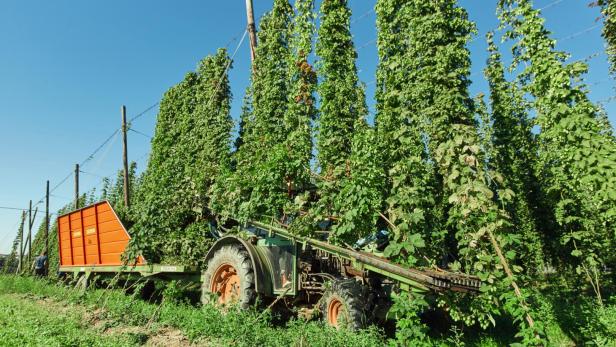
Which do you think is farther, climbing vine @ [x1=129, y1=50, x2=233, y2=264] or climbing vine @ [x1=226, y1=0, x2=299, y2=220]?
climbing vine @ [x1=129, y1=50, x2=233, y2=264]

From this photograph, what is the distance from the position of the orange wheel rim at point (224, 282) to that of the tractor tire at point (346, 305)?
180 centimetres

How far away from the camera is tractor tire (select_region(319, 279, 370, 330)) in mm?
4707

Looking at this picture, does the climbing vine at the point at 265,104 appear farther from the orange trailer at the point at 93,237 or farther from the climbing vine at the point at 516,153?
the climbing vine at the point at 516,153

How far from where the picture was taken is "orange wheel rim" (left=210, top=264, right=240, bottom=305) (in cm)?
649

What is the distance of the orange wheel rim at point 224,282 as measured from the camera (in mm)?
6492

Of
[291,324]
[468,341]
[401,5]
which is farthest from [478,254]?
[401,5]

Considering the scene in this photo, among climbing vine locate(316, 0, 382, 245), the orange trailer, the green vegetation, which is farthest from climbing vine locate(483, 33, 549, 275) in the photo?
the orange trailer

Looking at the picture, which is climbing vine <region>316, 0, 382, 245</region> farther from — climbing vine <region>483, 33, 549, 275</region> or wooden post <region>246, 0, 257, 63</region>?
climbing vine <region>483, 33, 549, 275</region>

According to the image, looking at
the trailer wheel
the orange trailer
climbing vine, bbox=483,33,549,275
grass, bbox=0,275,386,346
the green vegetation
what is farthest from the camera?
climbing vine, bbox=483,33,549,275

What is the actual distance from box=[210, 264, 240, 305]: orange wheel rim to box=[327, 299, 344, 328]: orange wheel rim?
1908 mm

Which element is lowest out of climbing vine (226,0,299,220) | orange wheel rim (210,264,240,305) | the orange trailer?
orange wheel rim (210,264,240,305)

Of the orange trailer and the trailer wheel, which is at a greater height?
the orange trailer

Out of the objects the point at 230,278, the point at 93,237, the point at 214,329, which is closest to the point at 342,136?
the point at 230,278

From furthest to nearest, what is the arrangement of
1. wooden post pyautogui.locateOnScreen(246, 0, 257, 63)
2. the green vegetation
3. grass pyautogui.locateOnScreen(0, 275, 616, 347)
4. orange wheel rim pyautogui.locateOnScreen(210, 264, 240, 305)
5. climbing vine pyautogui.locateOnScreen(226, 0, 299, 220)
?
wooden post pyautogui.locateOnScreen(246, 0, 257, 63) → climbing vine pyautogui.locateOnScreen(226, 0, 299, 220) → orange wheel rim pyautogui.locateOnScreen(210, 264, 240, 305) → the green vegetation → grass pyautogui.locateOnScreen(0, 275, 616, 347)
